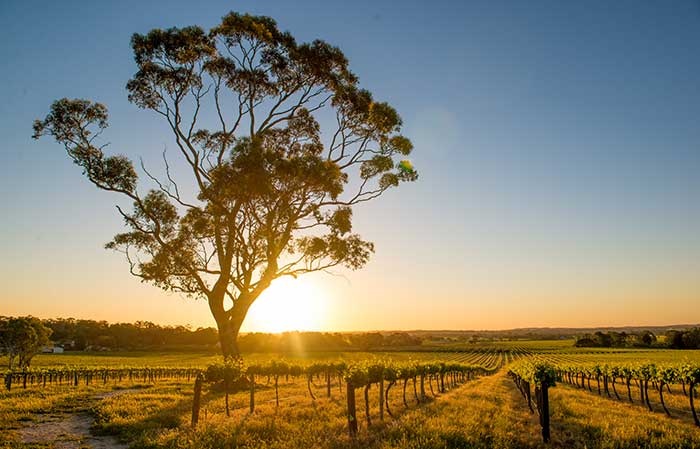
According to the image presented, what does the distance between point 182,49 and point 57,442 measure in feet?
72.4

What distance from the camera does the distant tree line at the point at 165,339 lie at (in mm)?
117000

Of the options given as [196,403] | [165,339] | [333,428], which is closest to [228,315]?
[196,403]

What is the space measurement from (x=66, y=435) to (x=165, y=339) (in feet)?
396

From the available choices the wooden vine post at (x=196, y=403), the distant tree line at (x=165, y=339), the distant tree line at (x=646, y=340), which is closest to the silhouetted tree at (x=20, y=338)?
the distant tree line at (x=165, y=339)

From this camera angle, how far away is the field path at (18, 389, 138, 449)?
547 inches

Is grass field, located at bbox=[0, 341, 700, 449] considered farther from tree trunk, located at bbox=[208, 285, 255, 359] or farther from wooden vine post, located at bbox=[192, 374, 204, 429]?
tree trunk, located at bbox=[208, 285, 255, 359]

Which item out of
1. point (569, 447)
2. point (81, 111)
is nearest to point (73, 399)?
point (81, 111)

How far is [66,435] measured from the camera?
596 inches

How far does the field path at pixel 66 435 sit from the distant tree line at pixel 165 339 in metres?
101

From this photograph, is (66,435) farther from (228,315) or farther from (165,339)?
(165,339)

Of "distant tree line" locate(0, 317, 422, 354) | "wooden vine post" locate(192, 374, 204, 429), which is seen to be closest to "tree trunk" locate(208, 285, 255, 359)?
"wooden vine post" locate(192, 374, 204, 429)

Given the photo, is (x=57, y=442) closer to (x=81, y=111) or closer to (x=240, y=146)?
(x=240, y=146)

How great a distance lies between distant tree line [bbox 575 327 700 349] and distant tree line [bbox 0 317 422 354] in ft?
263

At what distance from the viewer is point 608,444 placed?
11.5 meters
